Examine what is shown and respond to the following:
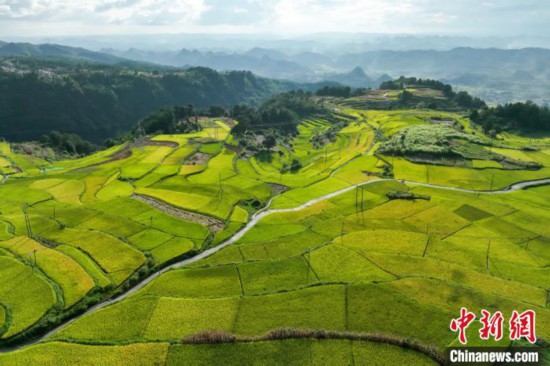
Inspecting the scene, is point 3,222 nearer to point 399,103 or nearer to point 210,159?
point 210,159

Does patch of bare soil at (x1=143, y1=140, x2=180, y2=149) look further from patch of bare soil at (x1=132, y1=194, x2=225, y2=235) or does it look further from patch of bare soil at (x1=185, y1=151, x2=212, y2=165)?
patch of bare soil at (x1=132, y1=194, x2=225, y2=235)

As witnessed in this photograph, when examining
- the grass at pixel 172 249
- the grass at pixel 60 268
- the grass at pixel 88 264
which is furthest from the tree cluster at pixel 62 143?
the grass at pixel 172 249

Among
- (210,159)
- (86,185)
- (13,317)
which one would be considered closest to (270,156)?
(210,159)

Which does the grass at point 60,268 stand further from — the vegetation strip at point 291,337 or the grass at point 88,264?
the vegetation strip at point 291,337

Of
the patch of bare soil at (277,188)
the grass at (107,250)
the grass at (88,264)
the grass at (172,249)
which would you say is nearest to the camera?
the grass at (88,264)

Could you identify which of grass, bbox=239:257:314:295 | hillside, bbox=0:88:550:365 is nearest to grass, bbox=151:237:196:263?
hillside, bbox=0:88:550:365

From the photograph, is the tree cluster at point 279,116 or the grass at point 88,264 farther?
the tree cluster at point 279,116

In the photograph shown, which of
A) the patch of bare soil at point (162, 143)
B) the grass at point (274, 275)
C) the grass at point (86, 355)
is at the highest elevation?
the patch of bare soil at point (162, 143)
